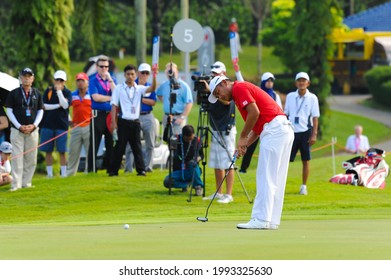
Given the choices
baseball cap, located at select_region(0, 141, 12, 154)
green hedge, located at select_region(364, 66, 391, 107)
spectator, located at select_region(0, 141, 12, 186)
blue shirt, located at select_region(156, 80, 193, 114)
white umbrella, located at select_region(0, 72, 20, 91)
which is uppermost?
white umbrella, located at select_region(0, 72, 20, 91)

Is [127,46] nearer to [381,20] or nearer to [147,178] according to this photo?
[381,20]

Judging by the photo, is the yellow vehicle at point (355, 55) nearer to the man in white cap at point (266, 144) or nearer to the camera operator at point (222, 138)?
the camera operator at point (222, 138)

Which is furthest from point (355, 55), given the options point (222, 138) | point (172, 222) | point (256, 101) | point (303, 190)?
point (256, 101)

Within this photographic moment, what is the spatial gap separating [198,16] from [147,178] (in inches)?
2116

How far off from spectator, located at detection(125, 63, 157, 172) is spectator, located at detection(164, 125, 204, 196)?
6.99 ft

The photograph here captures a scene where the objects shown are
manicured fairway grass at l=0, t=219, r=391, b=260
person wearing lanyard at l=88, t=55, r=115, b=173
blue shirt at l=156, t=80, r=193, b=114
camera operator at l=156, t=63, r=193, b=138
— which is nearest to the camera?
manicured fairway grass at l=0, t=219, r=391, b=260

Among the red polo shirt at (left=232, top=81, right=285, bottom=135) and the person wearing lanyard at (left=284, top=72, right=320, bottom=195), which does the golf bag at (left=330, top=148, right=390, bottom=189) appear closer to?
the person wearing lanyard at (left=284, top=72, right=320, bottom=195)

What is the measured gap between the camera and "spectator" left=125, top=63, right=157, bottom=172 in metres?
23.1

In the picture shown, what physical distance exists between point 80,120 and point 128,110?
6.77ft

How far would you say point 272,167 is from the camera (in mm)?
13844

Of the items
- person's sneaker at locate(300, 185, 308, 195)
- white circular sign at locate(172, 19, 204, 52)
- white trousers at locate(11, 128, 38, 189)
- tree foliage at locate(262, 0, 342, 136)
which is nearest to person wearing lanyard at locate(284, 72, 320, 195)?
person's sneaker at locate(300, 185, 308, 195)

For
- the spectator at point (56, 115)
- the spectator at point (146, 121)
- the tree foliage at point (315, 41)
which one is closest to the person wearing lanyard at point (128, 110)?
the spectator at point (146, 121)

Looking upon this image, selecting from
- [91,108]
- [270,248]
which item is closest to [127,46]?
[91,108]

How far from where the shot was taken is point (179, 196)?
2117 cm
